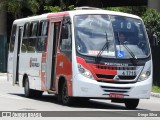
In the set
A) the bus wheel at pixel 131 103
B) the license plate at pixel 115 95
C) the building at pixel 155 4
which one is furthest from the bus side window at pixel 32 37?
the building at pixel 155 4

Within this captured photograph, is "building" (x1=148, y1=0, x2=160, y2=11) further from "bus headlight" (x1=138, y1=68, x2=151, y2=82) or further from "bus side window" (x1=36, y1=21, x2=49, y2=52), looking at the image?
"bus headlight" (x1=138, y1=68, x2=151, y2=82)

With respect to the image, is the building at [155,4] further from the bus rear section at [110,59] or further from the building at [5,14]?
the bus rear section at [110,59]

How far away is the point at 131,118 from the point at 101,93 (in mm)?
2527

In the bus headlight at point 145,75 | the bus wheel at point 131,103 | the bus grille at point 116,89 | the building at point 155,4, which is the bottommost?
the bus wheel at point 131,103

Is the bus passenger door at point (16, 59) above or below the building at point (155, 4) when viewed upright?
below

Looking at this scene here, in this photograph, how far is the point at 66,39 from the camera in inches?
738

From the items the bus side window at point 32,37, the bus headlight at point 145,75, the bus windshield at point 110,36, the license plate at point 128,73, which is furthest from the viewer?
the bus side window at point 32,37

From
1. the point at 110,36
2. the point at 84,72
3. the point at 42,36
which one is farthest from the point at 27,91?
the point at 110,36

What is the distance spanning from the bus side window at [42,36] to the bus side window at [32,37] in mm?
534

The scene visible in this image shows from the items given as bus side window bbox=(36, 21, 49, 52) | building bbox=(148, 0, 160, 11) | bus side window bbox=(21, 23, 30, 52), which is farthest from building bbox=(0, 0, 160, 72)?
bus side window bbox=(36, 21, 49, 52)

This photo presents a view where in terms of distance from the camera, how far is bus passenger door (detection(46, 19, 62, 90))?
65.0 feet

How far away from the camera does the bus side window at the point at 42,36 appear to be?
813 inches

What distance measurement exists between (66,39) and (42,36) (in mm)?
2405

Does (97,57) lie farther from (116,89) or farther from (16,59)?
(16,59)
